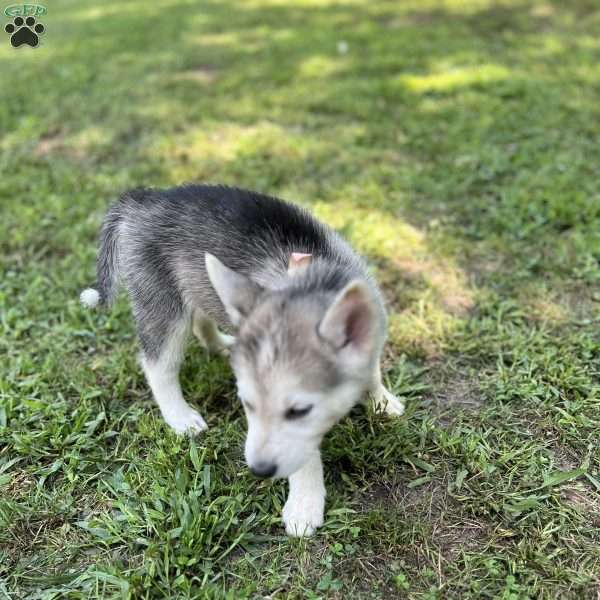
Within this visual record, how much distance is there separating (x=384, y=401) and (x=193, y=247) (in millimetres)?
1477

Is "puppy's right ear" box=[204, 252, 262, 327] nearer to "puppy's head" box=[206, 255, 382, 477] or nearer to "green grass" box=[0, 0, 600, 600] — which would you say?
"puppy's head" box=[206, 255, 382, 477]

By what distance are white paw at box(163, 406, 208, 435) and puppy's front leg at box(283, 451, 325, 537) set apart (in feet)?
2.53

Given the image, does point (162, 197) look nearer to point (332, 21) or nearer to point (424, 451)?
point (424, 451)

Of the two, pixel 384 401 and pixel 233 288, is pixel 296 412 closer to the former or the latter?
pixel 233 288

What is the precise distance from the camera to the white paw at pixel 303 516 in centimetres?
285

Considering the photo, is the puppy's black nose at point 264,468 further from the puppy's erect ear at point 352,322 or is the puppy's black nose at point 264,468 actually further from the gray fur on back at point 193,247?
the gray fur on back at point 193,247

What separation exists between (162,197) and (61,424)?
5.11 feet

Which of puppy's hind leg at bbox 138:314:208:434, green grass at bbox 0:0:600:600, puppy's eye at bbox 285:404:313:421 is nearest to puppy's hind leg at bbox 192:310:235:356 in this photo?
green grass at bbox 0:0:600:600

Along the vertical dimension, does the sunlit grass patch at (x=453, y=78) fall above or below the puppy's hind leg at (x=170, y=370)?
above

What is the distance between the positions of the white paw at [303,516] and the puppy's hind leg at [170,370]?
2.72 feet

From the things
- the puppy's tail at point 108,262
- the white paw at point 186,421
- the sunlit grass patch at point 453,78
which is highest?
the puppy's tail at point 108,262

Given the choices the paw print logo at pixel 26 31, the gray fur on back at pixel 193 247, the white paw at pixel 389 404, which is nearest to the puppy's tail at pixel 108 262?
the gray fur on back at pixel 193 247

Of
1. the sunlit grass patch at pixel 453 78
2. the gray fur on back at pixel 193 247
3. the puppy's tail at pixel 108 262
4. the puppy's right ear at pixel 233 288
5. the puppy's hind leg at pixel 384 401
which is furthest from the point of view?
the sunlit grass patch at pixel 453 78

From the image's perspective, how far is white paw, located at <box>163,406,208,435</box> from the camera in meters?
3.41
